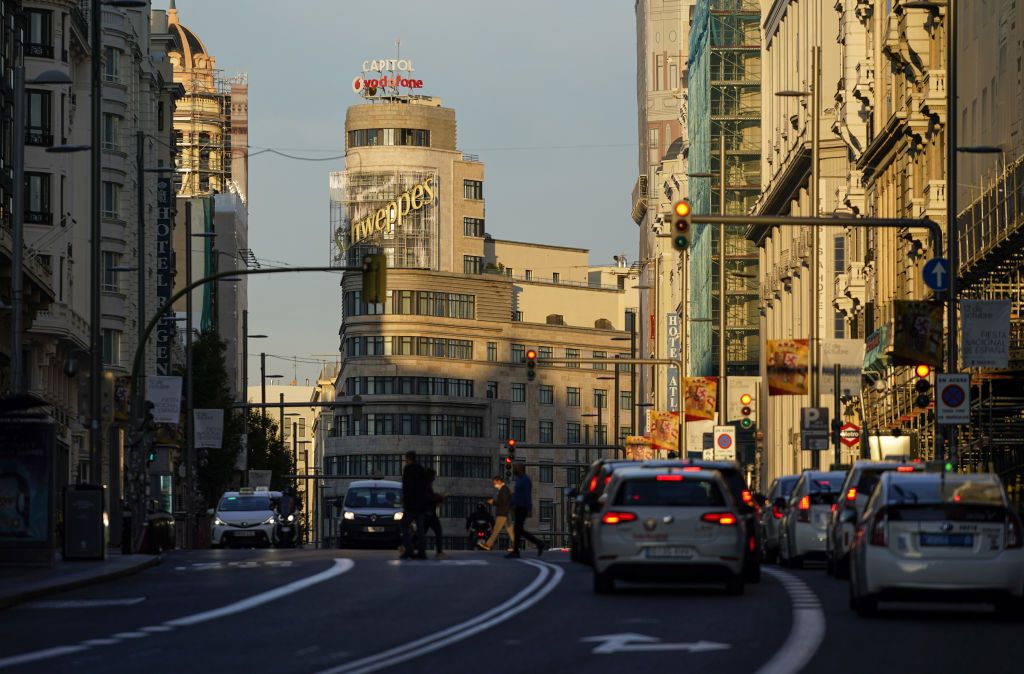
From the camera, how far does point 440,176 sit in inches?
7229

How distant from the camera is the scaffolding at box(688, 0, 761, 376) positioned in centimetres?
12381

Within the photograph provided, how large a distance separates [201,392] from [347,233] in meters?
78.7

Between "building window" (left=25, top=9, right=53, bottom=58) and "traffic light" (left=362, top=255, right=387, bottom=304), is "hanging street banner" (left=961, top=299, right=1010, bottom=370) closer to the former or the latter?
"traffic light" (left=362, top=255, right=387, bottom=304)

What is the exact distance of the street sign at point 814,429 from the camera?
5716 cm

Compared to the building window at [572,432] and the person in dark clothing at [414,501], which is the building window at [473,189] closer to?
the building window at [572,432]

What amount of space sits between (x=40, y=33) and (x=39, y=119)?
3.77 m

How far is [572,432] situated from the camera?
189000mm

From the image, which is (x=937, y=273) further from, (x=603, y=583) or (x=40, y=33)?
(x=40, y=33)

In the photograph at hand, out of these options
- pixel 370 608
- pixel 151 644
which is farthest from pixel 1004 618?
pixel 151 644

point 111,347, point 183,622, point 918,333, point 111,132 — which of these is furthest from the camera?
point 111,132

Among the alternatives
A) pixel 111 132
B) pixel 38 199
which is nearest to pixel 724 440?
pixel 38 199

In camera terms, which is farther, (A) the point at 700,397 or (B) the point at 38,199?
(B) the point at 38,199

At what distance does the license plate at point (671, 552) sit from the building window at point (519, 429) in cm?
15597

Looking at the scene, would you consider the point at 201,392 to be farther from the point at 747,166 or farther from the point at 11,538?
the point at 11,538
